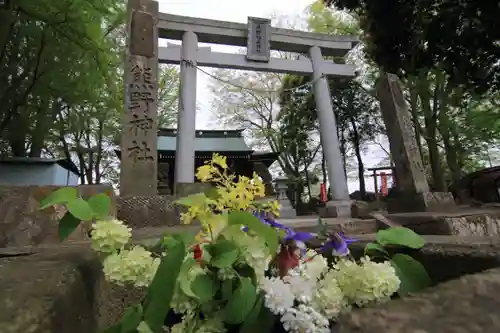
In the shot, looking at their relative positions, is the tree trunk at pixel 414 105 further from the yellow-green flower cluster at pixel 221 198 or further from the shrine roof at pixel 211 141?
the yellow-green flower cluster at pixel 221 198

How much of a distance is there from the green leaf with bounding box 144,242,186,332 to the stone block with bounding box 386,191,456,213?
5600mm

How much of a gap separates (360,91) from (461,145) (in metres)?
5.07

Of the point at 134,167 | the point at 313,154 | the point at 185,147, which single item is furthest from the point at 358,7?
the point at 313,154

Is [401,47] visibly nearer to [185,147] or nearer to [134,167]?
[185,147]

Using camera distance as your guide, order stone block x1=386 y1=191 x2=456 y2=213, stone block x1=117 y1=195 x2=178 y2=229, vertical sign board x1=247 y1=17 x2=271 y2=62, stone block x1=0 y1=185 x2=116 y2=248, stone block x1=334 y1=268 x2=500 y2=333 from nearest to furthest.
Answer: stone block x1=334 y1=268 x2=500 y2=333
stone block x1=0 y1=185 x2=116 y2=248
stone block x1=117 y1=195 x2=178 y2=229
stone block x1=386 y1=191 x2=456 y2=213
vertical sign board x1=247 y1=17 x2=271 y2=62

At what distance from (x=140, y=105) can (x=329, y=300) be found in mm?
5931

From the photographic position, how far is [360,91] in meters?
18.1

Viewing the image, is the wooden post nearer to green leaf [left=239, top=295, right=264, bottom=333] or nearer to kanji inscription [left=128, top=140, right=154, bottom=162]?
kanji inscription [left=128, top=140, right=154, bottom=162]

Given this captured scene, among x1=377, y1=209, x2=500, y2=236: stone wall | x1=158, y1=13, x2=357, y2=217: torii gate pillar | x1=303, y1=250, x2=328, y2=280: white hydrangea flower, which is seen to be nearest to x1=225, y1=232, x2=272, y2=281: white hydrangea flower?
x1=303, y1=250, x2=328, y2=280: white hydrangea flower

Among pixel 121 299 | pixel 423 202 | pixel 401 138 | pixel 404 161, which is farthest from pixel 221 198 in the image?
pixel 401 138

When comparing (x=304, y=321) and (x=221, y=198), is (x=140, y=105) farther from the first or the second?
(x=304, y=321)

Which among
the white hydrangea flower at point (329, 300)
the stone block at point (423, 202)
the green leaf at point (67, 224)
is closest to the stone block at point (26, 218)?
the green leaf at point (67, 224)

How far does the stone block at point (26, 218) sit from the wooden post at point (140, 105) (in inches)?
129

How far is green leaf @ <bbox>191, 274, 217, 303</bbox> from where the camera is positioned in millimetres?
687
